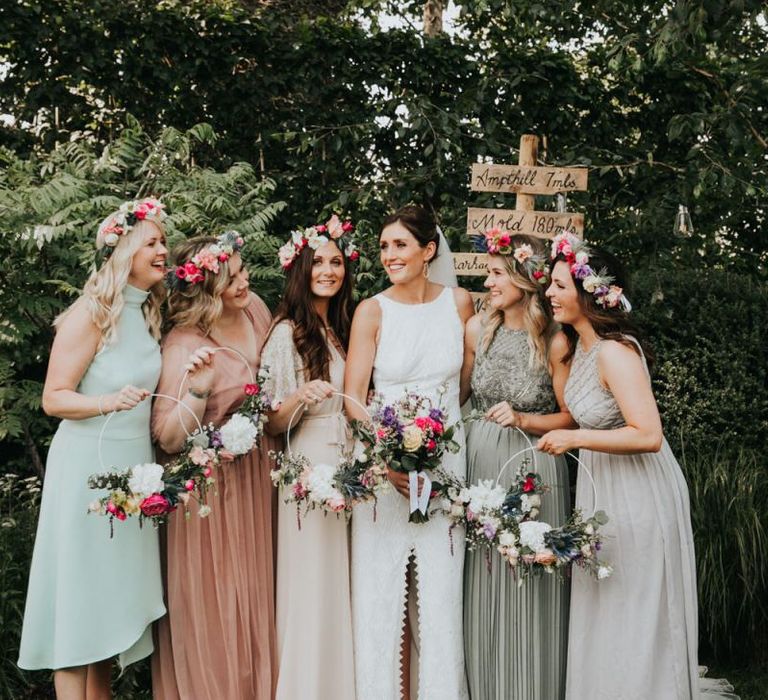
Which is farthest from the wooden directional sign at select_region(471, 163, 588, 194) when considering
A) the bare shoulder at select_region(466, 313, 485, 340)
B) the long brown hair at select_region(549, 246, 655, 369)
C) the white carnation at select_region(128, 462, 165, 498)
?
the white carnation at select_region(128, 462, 165, 498)

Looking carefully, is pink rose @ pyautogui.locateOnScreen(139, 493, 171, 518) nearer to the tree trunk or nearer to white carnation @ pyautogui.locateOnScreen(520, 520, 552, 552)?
white carnation @ pyautogui.locateOnScreen(520, 520, 552, 552)

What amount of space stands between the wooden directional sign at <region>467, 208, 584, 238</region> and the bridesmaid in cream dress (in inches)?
56.1

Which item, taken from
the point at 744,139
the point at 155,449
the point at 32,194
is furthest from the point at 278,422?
the point at 744,139

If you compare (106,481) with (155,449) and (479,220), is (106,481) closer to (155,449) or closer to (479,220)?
(155,449)

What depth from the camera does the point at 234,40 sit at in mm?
8945

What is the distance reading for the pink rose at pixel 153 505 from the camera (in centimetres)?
396

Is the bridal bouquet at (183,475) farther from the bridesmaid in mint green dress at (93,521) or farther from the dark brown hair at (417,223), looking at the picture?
the dark brown hair at (417,223)

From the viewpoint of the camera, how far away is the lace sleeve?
4652 millimetres

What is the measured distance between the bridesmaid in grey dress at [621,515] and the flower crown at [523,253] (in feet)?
0.71

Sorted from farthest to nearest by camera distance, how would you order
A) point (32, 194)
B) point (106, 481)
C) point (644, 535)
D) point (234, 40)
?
point (234, 40) → point (32, 194) → point (644, 535) → point (106, 481)

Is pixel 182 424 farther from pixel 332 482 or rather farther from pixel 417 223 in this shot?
pixel 417 223

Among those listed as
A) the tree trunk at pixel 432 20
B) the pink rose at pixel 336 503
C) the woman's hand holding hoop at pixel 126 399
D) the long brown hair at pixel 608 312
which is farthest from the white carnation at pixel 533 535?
the tree trunk at pixel 432 20

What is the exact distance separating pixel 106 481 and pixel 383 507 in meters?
1.35

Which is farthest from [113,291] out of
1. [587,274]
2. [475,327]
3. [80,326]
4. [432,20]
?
[432,20]
